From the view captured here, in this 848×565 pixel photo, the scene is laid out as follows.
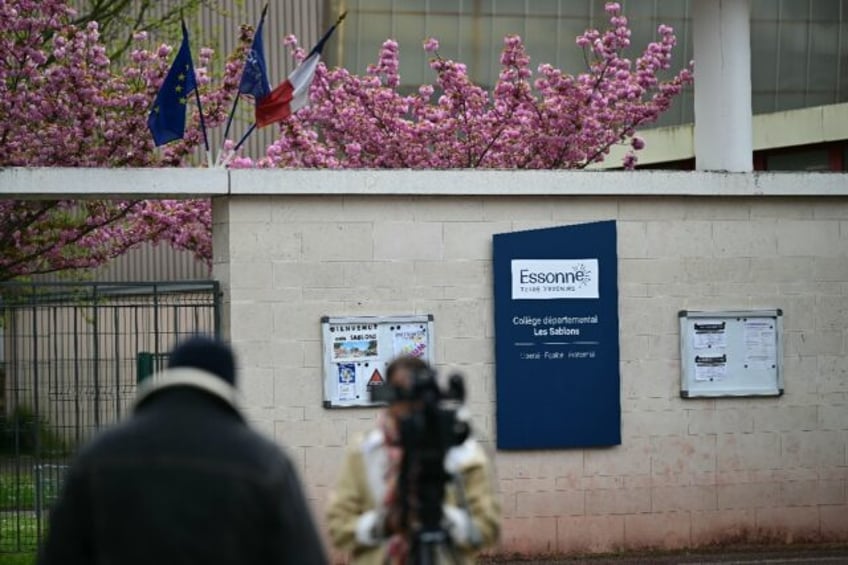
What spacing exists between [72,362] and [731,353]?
5.10 m

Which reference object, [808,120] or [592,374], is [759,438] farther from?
[808,120]

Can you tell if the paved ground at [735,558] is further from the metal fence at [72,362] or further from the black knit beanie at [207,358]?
the black knit beanie at [207,358]

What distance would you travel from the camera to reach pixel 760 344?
1516 cm

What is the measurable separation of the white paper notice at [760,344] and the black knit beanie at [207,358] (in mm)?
9901

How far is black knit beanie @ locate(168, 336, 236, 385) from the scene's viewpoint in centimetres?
567

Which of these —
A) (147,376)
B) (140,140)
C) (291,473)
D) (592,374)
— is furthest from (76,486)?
(140,140)

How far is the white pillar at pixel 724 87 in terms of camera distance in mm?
15578

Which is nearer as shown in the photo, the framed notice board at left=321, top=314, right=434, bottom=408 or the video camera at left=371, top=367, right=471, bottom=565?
the video camera at left=371, top=367, right=471, bottom=565

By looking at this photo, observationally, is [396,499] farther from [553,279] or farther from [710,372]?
[710,372]

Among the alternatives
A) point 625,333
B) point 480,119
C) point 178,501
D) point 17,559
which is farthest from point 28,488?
point 178,501

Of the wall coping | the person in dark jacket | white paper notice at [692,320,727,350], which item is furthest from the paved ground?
the person in dark jacket

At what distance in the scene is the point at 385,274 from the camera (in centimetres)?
1438

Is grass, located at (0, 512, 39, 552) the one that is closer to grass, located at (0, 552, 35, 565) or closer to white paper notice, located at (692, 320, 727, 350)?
grass, located at (0, 552, 35, 565)

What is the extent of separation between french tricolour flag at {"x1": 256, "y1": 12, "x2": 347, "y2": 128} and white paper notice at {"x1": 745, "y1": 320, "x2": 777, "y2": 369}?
3992mm
